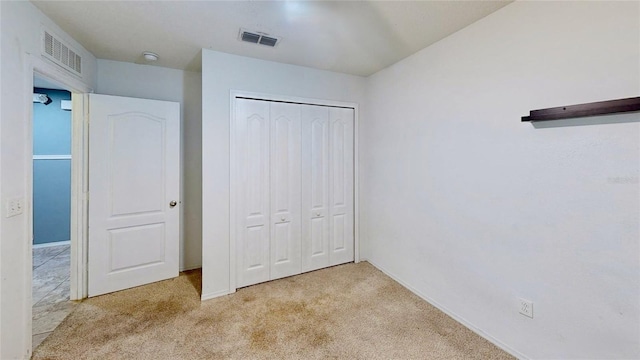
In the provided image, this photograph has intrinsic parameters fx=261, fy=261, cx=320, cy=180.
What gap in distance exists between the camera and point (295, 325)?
211cm

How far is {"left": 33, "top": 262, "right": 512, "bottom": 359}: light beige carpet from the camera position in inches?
71.4

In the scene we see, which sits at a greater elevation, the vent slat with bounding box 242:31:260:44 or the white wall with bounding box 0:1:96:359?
the vent slat with bounding box 242:31:260:44

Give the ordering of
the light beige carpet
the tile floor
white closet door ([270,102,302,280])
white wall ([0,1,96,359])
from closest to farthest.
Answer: white wall ([0,1,96,359]) < the light beige carpet < the tile floor < white closet door ([270,102,302,280])

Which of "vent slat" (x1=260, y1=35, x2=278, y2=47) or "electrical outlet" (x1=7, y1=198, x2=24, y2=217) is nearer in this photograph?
"electrical outlet" (x1=7, y1=198, x2=24, y2=217)

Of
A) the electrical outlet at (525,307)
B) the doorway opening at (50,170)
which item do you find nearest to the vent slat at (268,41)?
the electrical outlet at (525,307)

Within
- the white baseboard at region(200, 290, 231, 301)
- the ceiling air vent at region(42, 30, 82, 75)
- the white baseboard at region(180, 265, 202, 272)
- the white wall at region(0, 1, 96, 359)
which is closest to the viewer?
the white wall at region(0, 1, 96, 359)

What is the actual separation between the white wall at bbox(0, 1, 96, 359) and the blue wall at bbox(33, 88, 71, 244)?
2.93m

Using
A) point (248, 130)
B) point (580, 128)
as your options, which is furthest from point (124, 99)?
point (580, 128)

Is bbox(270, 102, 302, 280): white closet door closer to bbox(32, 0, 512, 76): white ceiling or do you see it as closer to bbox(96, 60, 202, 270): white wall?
bbox(32, 0, 512, 76): white ceiling

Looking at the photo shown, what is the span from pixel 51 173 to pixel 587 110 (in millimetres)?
6040

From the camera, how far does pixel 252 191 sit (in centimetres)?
277

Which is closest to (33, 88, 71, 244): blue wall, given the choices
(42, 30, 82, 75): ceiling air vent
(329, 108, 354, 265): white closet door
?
(42, 30, 82, 75): ceiling air vent

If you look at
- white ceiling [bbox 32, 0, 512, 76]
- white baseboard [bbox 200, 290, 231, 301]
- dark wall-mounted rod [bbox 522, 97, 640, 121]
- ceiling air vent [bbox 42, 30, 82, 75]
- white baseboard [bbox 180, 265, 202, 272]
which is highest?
white ceiling [bbox 32, 0, 512, 76]

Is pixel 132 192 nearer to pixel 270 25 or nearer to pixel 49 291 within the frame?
pixel 49 291
